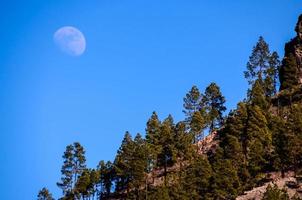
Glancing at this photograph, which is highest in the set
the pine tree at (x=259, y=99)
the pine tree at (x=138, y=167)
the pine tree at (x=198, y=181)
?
the pine tree at (x=259, y=99)

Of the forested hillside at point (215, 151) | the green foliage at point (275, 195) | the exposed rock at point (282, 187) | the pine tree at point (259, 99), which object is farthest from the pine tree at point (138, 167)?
the green foliage at point (275, 195)

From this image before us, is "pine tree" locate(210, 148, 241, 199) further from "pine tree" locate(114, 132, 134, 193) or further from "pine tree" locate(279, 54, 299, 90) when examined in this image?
"pine tree" locate(279, 54, 299, 90)

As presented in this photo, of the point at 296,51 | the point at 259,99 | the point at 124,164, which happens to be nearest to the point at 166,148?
the point at 124,164

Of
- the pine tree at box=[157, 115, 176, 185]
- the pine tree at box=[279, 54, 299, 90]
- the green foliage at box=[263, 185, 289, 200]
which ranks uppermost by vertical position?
the pine tree at box=[279, 54, 299, 90]

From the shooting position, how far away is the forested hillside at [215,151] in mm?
94438

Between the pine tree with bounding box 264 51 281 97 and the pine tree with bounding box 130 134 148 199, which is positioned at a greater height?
the pine tree with bounding box 264 51 281 97

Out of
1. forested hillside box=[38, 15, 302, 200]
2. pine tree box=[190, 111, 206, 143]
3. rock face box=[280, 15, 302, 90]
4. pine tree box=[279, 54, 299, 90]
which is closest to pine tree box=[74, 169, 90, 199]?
forested hillside box=[38, 15, 302, 200]

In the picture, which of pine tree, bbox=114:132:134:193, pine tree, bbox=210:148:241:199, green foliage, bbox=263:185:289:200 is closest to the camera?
green foliage, bbox=263:185:289:200

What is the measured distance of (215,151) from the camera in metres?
113

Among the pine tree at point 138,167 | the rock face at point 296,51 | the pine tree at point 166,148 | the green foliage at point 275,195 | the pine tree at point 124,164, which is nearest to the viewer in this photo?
the green foliage at point 275,195

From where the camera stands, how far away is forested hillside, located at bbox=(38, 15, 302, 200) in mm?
94438

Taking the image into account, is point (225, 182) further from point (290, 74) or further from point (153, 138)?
point (290, 74)

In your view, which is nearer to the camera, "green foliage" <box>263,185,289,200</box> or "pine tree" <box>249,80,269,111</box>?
"green foliage" <box>263,185,289,200</box>

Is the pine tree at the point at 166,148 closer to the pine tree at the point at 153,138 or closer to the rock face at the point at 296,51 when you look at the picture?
the pine tree at the point at 153,138
